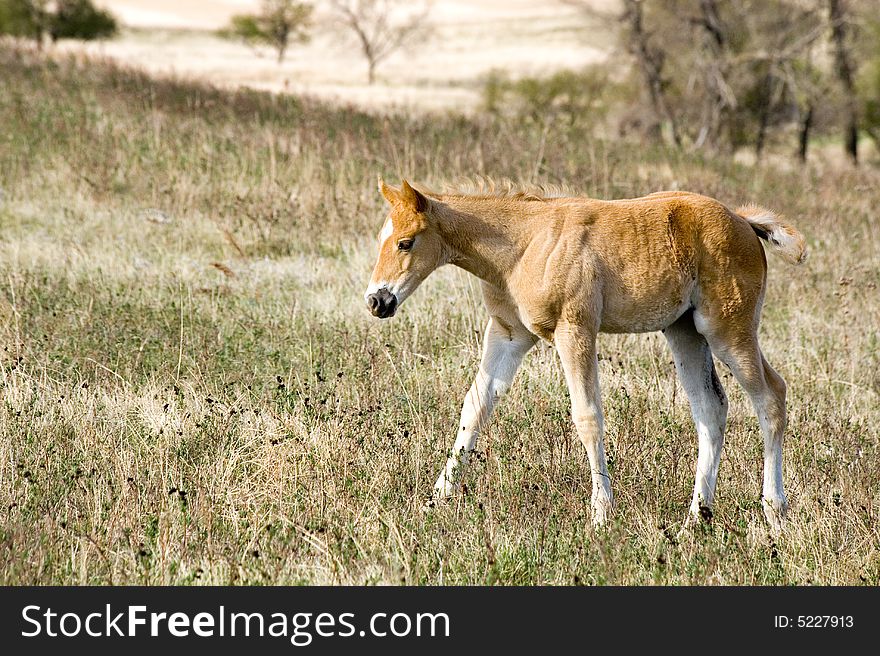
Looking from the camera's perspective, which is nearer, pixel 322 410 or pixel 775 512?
pixel 775 512

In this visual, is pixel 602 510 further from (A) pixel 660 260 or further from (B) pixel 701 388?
(A) pixel 660 260

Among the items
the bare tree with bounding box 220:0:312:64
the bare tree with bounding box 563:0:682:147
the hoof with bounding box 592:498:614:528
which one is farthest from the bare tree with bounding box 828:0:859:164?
the bare tree with bounding box 220:0:312:64

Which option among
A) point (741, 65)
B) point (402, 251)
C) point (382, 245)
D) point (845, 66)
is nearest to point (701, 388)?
point (402, 251)

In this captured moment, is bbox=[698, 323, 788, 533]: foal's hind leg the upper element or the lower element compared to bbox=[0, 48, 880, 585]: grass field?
upper

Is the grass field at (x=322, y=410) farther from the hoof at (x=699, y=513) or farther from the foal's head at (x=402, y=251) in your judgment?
the foal's head at (x=402, y=251)

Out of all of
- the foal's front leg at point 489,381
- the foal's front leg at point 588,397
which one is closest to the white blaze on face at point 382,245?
the foal's front leg at point 489,381

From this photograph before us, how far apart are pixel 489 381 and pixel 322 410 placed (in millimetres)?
1363

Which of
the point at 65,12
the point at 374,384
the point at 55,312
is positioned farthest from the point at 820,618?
the point at 65,12

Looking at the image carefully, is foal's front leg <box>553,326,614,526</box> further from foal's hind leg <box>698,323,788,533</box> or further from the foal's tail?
the foal's tail

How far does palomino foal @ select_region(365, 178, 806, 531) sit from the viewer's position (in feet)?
17.8

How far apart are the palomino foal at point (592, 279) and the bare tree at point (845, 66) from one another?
28.1 metres

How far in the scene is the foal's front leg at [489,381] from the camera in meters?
5.83

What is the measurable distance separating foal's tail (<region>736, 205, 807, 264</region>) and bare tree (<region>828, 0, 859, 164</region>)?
90.9 feet

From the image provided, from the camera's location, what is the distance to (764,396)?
5805 mm
